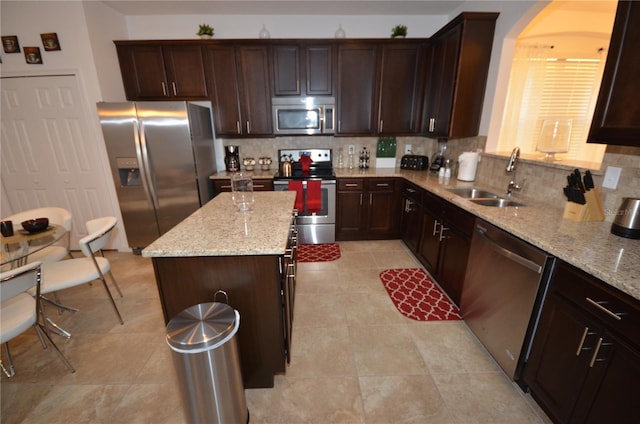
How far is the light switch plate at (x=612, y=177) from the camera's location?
5.39 ft

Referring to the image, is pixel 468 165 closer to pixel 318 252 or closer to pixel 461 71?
pixel 461 71

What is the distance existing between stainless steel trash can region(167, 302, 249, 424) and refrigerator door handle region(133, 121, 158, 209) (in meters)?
2.51

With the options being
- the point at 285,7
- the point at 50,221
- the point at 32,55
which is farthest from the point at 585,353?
the point at 32,55

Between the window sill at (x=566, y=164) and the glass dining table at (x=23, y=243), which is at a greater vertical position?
the window sill at (x=566, y=164)

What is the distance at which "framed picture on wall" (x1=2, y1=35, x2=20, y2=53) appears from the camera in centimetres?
291

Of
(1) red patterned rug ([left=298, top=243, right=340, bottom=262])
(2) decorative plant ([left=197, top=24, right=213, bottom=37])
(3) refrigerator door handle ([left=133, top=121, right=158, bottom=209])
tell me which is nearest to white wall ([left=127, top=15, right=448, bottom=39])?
(2) decorative plant ([left=197, top=24, right=213, bottom=37])

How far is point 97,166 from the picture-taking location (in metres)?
3.31

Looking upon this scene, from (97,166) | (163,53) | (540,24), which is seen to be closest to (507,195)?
(540,24)

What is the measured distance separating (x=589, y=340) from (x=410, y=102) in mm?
3139

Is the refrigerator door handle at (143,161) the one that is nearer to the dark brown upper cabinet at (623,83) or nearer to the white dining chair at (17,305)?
the white dining chair at (17,305)

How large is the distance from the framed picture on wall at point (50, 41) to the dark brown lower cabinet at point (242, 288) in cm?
330

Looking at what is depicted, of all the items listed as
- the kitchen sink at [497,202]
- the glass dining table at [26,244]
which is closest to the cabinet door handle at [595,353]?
the kitchen sink at [497,202]

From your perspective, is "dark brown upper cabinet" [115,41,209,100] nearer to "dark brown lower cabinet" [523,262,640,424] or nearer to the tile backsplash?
the tile backsplash

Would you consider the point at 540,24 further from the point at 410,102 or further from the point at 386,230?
the point at 386,230
